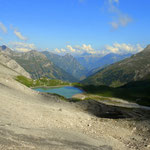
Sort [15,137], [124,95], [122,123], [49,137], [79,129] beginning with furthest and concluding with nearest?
[124,95] < [122,123] < [79,129] < [49,137] < [15,137]

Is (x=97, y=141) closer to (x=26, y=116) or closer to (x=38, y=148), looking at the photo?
(x=38, y=148)

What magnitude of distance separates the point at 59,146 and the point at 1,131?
742cm

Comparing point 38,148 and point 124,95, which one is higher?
point 124,95

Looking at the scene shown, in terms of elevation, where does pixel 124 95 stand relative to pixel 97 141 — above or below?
above

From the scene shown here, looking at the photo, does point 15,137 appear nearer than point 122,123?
Yes

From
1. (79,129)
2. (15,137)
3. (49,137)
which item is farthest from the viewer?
(79,129)

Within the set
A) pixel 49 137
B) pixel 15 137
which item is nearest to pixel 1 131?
pixel 15 137

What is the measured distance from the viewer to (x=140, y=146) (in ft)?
86.6

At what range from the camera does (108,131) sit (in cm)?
3231

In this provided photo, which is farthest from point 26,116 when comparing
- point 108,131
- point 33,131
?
point 108,131

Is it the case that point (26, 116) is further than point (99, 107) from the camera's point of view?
No

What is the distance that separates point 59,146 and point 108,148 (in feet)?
25.2

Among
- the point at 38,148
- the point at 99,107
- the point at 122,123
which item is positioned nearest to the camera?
the point at 38,148

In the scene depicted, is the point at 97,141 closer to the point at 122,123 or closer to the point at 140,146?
the point at 140,146
